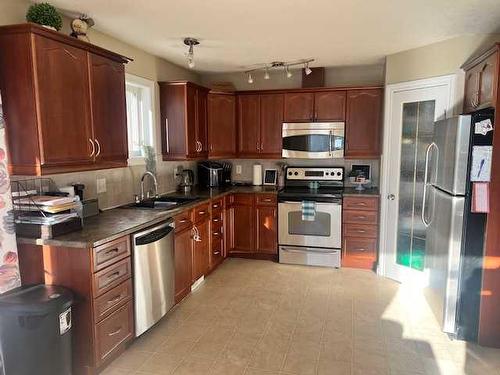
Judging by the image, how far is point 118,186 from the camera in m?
3.34

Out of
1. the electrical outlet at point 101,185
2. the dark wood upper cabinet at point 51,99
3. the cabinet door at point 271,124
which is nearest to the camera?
the dark wood upper cabinet at point 51,99

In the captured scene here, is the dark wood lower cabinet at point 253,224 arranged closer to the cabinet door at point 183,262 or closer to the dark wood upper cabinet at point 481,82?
the cabinet door at point 183,262

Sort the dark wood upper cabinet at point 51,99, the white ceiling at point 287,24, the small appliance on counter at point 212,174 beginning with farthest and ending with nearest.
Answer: the small appliance on counter at point 212,174 → the white ceiling at point 287,24 → the dark wood upper cabinet at point 51,99

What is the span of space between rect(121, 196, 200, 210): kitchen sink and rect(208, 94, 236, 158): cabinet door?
964 mm

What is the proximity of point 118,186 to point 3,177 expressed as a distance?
4.20 ft

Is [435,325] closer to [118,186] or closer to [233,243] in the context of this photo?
[233,243]

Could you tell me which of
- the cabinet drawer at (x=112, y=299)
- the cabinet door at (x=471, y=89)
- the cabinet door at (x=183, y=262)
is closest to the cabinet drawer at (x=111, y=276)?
the cabinet drawer at (x=112, y=299)

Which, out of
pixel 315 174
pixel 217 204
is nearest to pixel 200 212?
pixel 217 204

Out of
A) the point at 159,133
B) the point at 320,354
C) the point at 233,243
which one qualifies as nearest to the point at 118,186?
the point at 159,133

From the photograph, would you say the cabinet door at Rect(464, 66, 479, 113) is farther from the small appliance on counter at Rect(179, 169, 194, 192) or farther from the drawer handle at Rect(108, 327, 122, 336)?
the drawer handle at Rect(108, 327, 122, 336)

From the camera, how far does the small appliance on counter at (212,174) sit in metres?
4.78

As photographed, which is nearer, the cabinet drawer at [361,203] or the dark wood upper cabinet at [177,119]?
the dark wood upper cabinet at [177,119]

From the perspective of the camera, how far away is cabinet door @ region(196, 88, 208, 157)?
4.20 m

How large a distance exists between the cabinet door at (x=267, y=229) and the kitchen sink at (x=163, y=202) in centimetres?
105
